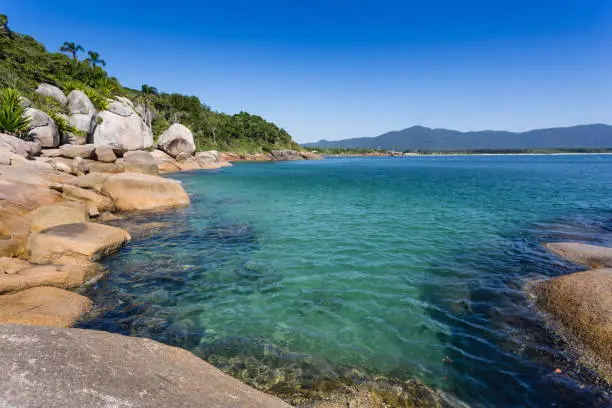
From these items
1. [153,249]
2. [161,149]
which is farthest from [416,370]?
[161,149]

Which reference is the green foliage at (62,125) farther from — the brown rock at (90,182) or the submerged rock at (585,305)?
the submerged rock at (585,305)

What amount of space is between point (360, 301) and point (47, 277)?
740 cm

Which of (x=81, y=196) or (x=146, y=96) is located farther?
(x=146, y=96)

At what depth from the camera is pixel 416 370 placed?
4.93 meters

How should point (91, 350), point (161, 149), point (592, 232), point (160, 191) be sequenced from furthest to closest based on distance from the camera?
point (161, 149) → point (160, 191) → point (592, 232) → point (91, 350)

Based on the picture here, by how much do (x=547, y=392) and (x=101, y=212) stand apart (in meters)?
17.6

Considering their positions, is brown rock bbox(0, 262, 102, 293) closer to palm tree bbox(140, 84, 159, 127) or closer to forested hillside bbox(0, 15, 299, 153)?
forested hillside bbox(0, 15, 299, 153)

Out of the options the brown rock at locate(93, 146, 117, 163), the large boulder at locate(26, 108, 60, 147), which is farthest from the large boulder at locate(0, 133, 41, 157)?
the brown rock at locate(93, 146, 117, 163)

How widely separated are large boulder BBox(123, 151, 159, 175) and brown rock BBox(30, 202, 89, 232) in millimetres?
19875

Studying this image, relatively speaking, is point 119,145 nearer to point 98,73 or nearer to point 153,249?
point 98,73

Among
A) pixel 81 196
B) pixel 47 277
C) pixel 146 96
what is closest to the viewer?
pixel 47 277

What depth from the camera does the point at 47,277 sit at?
694cm

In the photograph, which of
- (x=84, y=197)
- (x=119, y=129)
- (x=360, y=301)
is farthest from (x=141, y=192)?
(x=119, y=129)

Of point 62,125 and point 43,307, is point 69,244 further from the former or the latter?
point 62,125
